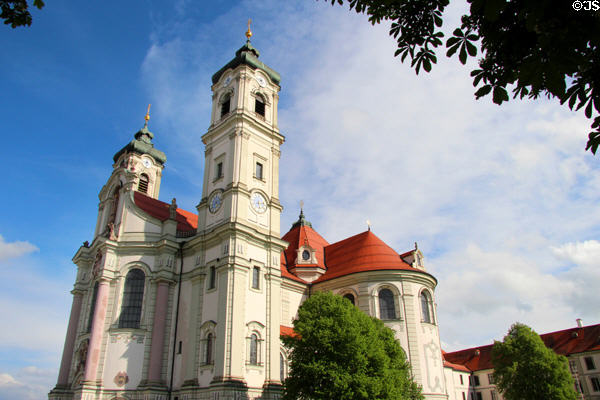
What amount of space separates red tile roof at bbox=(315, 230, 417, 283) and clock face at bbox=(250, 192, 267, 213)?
7.43 m

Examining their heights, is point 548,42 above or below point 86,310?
below

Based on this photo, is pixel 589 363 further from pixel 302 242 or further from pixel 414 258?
pixel 302 242

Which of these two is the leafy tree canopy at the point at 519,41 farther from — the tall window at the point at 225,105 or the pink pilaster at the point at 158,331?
the tall window at the point at 225,105

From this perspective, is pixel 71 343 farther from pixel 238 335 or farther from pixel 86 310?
pixel 238 335

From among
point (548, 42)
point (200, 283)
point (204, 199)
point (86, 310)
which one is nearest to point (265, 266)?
point (200, 283)

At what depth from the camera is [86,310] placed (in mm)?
29000

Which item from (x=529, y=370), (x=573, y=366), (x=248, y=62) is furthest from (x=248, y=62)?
(x=573, y=366)

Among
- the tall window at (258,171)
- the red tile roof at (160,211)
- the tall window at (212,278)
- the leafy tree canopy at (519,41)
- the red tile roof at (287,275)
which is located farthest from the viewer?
the red tile roof at (160,211)

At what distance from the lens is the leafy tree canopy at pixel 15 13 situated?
502cm

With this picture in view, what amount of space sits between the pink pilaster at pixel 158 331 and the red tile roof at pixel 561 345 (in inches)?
1266

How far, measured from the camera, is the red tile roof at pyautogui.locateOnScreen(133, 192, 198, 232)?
1244 inches

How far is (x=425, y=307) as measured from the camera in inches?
1176

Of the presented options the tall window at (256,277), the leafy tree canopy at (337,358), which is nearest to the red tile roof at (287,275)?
the tall window at (256,277)

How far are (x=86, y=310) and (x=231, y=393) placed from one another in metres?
13.1
